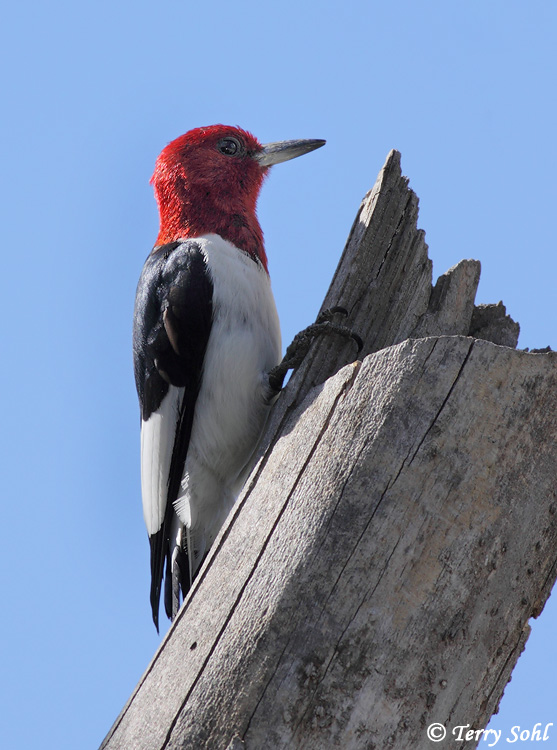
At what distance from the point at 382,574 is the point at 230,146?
311 centimetres

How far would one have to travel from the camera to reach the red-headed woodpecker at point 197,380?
12.4ft

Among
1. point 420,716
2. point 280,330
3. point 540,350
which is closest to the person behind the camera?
point 420,716

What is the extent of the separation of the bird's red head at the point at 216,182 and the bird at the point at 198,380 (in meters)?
0.03

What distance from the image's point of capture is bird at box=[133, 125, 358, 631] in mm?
3768

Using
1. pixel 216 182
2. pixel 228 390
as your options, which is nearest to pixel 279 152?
pixel 216 182

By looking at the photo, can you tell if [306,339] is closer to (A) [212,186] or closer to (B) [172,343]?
(B) [172,343]

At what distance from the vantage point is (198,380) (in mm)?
3850

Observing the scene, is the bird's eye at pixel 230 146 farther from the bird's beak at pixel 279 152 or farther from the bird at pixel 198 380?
the bird at pixel 198 380

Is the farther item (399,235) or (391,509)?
(399,235)

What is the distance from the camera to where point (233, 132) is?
4.93 meters

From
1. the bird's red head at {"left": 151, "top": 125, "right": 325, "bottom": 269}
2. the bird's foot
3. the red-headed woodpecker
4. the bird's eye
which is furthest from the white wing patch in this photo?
the bird's eye

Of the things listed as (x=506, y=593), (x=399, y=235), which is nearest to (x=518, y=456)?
(x=506, y=593)

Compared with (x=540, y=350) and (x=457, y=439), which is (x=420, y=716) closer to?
(x=457, y=439)

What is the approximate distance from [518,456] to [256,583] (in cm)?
84
